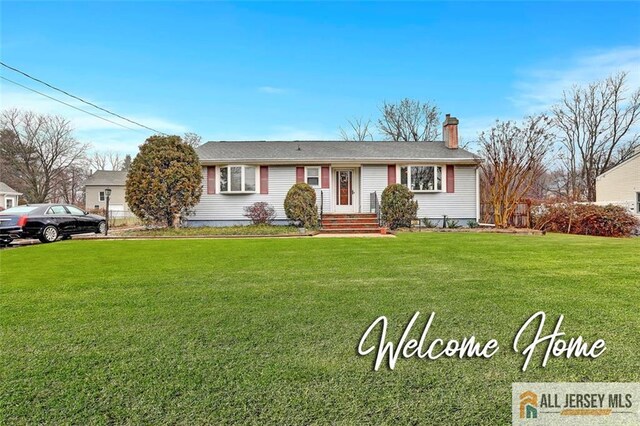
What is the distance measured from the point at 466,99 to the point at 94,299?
69.9 ft

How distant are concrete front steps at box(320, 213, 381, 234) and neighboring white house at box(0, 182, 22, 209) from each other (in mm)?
29311

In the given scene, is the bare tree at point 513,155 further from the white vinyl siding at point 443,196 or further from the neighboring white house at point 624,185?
the neighboring white house at point 624,185

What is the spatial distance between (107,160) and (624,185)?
53.2 m

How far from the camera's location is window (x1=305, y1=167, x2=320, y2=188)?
1631 cm

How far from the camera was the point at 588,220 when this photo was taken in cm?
1474

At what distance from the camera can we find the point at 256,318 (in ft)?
11.3

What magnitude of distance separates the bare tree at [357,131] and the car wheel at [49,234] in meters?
25.3

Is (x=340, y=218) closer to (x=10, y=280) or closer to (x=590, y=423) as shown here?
(x=10, y=280)

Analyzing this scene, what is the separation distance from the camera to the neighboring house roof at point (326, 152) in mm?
15938

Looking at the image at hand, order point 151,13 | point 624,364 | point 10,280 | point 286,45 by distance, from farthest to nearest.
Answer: point 286,45, point 151,13, point 10,280, point 624,364

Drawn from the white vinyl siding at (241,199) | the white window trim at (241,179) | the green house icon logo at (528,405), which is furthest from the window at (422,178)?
the green house icon logo at (528,405)

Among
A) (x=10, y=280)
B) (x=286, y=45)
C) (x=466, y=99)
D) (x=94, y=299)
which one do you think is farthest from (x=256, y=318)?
(x=466, y=99)

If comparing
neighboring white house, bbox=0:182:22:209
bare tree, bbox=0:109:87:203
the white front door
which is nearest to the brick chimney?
the white front door

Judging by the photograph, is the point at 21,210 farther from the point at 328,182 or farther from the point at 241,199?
the point at 328,182
